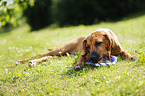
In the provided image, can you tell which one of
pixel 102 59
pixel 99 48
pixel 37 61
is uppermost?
pixel 99 48

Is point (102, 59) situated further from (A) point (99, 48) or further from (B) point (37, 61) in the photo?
(B) point (37, 61)

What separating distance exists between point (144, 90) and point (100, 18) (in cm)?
1635

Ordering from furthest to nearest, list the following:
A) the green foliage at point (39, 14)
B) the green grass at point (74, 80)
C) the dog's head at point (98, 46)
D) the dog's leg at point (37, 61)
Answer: the green foliage at point (39, 14)
the dog's leg at point (37, 61)
the dog's head at point (98, 46)
the green grass at point (74, 80)

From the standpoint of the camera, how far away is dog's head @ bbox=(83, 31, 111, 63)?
3.95 metres

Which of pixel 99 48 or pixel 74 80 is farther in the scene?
pixel 99 48

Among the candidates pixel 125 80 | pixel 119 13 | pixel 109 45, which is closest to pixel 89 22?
pixel 119 13

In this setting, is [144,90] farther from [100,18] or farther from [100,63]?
[100,18]

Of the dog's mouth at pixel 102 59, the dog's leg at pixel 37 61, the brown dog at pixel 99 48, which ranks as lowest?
the dog's leg at pixel 37 61

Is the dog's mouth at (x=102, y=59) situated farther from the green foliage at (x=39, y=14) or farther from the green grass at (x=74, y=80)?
the green foliage at (x=39, y=14)

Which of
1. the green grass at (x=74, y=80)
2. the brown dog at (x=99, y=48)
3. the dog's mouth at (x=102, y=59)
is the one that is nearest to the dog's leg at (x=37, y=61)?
the green grass at (x=74, y=80)

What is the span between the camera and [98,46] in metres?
4.00

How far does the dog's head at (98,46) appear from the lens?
13.0 feet

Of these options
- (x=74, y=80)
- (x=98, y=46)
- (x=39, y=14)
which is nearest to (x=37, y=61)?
(x=74, y=80)

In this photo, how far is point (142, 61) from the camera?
148 inches
